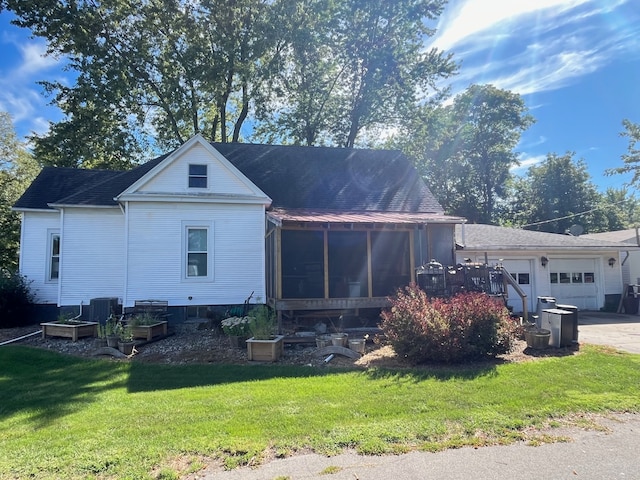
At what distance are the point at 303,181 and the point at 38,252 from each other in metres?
9.70

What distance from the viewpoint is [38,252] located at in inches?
516

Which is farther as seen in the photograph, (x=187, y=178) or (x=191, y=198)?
(x=187, y=178)

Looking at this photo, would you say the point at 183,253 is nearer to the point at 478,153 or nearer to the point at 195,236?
the point at 195,236

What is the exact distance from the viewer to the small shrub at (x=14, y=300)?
1198cm

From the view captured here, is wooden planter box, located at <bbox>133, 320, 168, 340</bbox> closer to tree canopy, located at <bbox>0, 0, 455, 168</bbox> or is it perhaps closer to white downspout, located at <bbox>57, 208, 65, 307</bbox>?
white downspout, located at <bbox>57, 208, 65, 307</bbox>

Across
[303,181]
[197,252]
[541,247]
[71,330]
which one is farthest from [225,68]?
[541,247]

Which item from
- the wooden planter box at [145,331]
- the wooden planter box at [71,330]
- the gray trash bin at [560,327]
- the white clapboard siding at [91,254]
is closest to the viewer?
the gray trash bin at [560,327]

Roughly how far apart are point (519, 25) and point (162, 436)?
16.0 m

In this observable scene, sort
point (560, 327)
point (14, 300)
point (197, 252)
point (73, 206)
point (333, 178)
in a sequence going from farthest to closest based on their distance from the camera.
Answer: point (333, 178) → point (14, 300) → point (73, 206) → point (197, 252) → point (560, 327)

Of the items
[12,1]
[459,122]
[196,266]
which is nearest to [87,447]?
[196,266]

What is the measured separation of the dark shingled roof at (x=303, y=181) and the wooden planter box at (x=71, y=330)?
160 inches

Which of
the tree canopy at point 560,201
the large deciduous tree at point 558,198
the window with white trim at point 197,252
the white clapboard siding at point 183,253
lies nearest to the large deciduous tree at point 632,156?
the tree canopy at point 560,201

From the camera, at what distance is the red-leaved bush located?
6.99 meters

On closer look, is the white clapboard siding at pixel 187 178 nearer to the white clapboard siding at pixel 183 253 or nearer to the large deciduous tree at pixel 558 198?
the white clapboard siding at pixel 183 253
